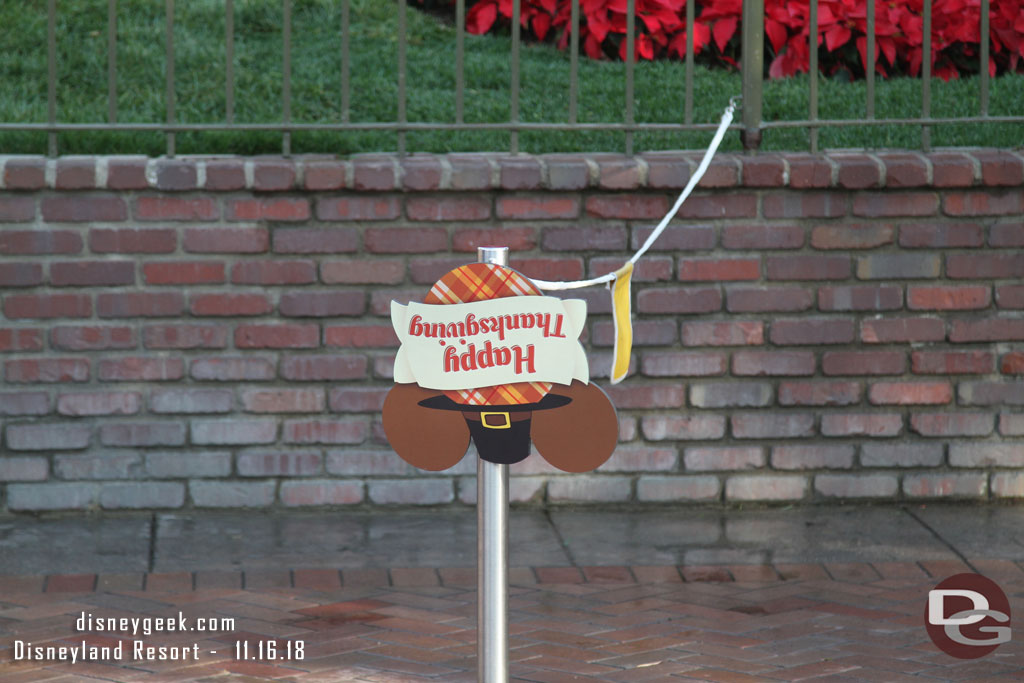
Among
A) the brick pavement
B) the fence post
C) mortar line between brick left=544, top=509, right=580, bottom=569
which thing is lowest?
the brick pavement

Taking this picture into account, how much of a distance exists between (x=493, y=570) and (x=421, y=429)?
11.1 inches

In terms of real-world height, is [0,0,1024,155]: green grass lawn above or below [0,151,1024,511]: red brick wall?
above

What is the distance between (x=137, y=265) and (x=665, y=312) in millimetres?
1853

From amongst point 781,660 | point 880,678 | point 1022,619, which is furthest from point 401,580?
point 1022,619

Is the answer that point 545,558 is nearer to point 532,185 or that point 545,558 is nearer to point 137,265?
point 532,185

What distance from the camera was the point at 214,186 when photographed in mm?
4715

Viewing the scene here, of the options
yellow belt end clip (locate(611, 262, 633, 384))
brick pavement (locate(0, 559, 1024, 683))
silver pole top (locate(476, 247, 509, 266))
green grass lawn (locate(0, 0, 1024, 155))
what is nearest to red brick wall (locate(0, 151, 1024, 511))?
green grass lawn (locate(0, 0, 1024, 155))

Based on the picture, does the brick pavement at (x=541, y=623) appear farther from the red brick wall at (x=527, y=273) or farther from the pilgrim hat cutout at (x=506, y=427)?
the pilgrim hat cutout at (x=506, y=427)

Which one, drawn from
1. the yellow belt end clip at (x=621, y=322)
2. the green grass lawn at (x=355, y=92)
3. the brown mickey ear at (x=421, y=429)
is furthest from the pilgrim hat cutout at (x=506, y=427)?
the green grass lawn at (x=355, y=92)

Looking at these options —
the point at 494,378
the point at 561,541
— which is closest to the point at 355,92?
the point at 561,541

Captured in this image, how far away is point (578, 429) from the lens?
2463 millimetres

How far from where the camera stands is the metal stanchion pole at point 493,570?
2.43 meters

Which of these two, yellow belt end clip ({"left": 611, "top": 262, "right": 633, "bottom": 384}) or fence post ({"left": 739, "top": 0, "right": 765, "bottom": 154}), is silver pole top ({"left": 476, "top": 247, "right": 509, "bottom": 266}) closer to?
yellow belt end clip ({"left": 611, "top": 262, "right": 633, "bottom": 384})

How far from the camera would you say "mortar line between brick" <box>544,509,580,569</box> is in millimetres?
4434
